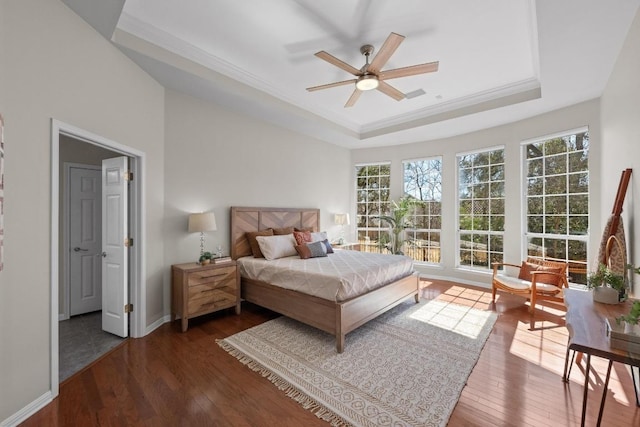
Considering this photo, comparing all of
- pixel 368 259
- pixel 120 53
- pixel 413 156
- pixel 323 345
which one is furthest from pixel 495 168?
pixel 120 53

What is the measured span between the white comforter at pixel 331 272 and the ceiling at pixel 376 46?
2336mm

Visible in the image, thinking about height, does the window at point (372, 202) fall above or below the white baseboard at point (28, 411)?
above

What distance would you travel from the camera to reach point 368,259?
3.94 metres

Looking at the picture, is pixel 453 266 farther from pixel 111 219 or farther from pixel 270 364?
pixel 111 219

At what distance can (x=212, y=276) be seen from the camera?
3.43 m

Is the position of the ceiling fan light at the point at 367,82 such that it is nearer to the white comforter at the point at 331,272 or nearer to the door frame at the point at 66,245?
the white comforter at the point at 331,272

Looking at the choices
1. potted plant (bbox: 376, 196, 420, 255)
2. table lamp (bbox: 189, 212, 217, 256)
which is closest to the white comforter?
table lamp (bbox: 189, 212, 217, 256)

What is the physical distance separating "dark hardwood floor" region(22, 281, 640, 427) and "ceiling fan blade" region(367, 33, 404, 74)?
2909 mm

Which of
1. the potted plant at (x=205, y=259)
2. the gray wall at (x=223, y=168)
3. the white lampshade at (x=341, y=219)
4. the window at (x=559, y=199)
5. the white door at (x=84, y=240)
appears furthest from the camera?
the white lampshade at (x=341, y=219)

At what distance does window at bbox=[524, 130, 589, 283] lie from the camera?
156 inches

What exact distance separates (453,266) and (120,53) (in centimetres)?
611

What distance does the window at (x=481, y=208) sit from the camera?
16.4 feet

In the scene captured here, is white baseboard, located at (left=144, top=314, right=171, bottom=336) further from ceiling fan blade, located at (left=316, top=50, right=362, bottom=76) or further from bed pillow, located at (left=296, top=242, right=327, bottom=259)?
ceiling fan blade, located at (left=316, top=50, right=362, bottom=76)

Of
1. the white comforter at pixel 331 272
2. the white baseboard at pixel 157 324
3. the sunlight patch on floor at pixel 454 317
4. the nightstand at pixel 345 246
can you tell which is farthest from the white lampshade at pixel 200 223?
the sunlight patch on floor at pixel 454 317
